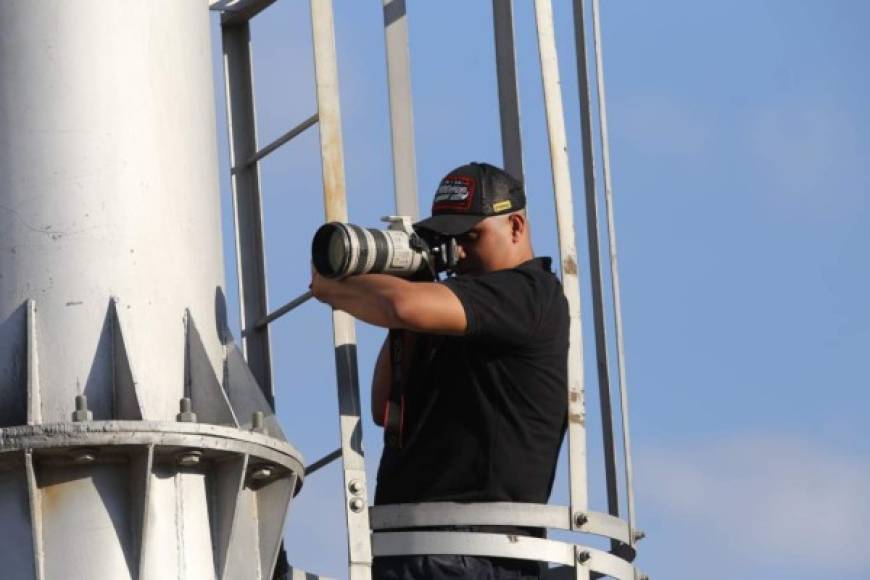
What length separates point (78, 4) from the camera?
23.4ft

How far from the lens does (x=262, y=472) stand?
6.98 meters

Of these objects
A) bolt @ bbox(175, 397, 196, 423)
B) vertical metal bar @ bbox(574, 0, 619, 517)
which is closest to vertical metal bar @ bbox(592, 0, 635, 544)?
vertical metal bar @ bbox(574, 0, 619, 517)

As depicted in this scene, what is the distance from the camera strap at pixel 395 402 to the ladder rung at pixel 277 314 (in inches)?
35.2

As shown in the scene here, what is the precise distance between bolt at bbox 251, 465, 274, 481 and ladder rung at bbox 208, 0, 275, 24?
3.52 m

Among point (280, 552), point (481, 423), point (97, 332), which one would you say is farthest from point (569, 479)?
point (97, 332)

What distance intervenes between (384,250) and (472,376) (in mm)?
602

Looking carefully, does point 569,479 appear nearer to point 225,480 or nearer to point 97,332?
point 225,480

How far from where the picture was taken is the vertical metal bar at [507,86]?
336 inches

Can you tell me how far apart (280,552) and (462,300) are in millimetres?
1192

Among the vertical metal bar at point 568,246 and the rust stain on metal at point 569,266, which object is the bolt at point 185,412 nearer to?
the vertical metal bar at point 568,246

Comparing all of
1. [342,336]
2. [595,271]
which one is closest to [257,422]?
[342,336]

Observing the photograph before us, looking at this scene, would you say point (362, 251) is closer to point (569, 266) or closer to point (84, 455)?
point (569, 266)

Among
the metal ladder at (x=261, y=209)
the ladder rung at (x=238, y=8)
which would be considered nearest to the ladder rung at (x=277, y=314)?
the metal ladder at (x=261, y=209)

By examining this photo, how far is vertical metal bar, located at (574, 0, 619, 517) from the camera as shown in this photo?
26.0 feet
